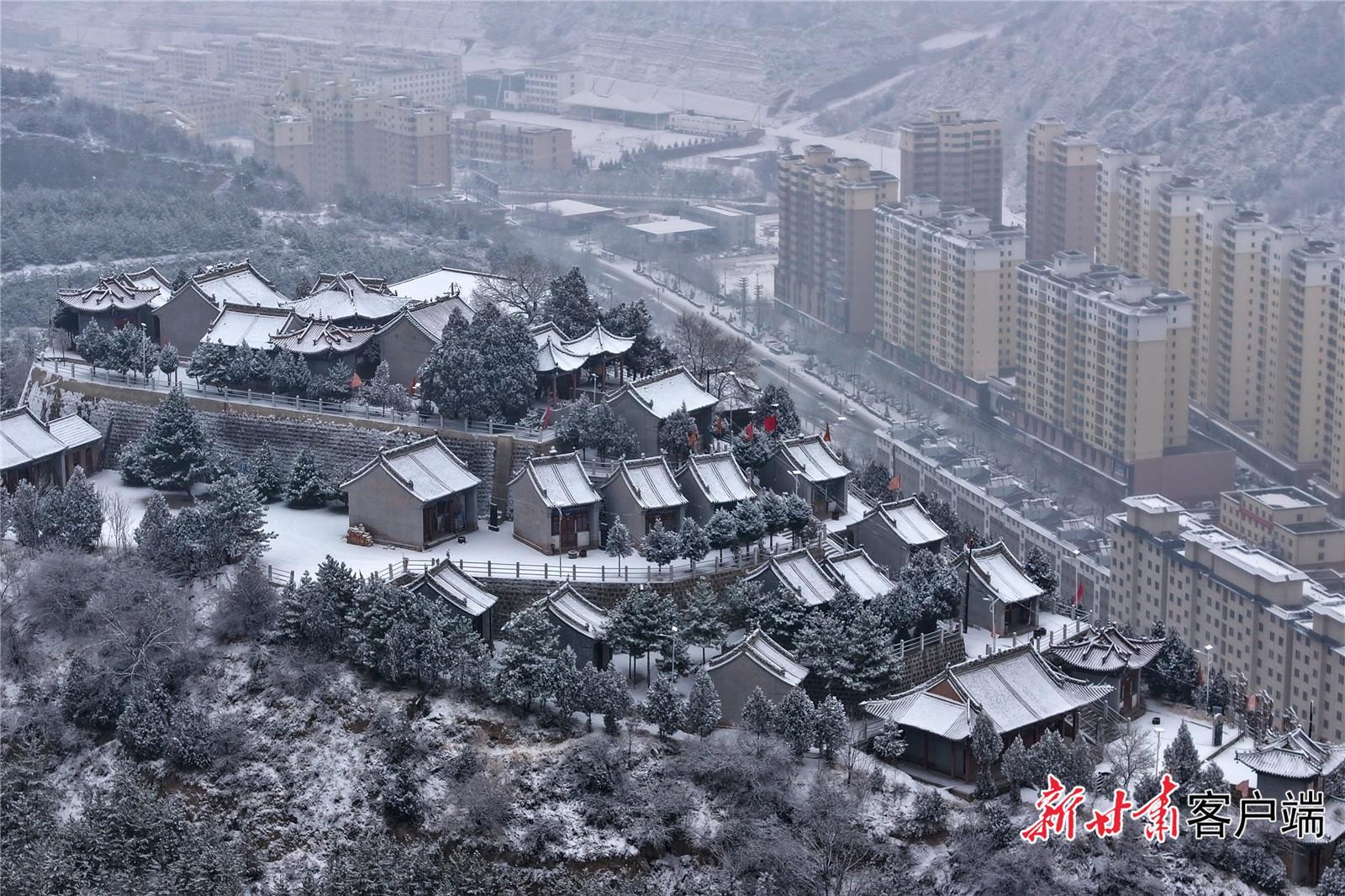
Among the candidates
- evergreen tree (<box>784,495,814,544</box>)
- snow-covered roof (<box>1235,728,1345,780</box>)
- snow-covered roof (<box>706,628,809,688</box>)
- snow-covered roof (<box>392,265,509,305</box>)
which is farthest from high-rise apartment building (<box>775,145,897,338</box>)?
snow-covered roof (<box>1235,728,1345,780</box>)

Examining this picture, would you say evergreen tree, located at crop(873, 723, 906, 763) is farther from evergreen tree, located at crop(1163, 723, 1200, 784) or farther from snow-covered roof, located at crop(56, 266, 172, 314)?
snow-covered roof, located at crop(56, 266, 172, 314)

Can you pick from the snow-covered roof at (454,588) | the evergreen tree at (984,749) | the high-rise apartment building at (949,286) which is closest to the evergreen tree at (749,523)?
the snow-covered roof at (454,588)

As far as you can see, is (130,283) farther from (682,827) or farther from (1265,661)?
(1265,661)

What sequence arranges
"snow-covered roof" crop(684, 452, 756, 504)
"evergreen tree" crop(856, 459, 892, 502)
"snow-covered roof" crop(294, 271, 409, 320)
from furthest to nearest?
"snow-covered roof" crop(294, 271, 409, 320)
"evergreen tree" crop(856, 459, 892, 502)
"snow-covered roof" crop(684, 452, 756, 504)

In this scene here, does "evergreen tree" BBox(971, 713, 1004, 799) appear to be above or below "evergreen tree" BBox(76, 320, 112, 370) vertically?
below

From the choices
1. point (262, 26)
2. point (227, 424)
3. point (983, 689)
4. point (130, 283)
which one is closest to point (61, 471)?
point (227, 424)

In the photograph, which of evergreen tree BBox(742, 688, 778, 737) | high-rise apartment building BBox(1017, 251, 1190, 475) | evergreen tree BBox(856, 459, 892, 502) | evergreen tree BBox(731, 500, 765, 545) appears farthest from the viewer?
high-rise apartment building BBox(1017, 251, 1190, 475)
